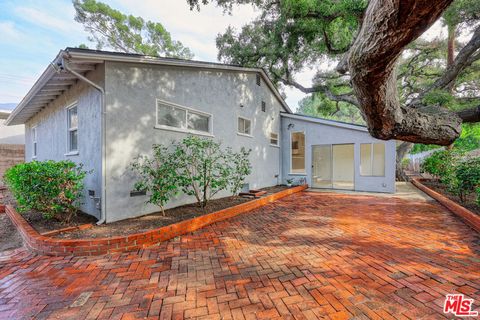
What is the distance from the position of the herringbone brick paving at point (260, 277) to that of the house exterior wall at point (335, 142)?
5155 mm

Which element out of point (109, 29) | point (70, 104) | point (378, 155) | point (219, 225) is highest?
point (109, 29)

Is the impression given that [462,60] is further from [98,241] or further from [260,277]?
[98,241]

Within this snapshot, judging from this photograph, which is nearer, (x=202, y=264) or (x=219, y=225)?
(x=202, y=264)

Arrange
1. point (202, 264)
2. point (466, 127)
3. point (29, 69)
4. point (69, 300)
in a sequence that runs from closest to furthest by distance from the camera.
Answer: point (69, 300), point (202, 264), point (466, 127), point (29, 69)

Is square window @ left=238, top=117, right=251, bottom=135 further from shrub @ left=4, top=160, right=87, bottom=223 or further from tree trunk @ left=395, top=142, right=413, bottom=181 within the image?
tree trunk @ left=395, top=142, right=413, bottom=181

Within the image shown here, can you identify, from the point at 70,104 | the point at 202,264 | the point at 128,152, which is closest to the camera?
the point at 202,264

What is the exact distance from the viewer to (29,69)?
12664 mm

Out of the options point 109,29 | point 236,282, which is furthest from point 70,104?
point 109,29

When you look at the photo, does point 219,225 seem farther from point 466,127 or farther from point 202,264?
point 466,127

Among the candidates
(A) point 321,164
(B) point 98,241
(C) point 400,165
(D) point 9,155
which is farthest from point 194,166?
(C) point 400,165

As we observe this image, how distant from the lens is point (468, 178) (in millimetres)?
5871

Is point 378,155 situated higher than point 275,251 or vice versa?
point 378,155

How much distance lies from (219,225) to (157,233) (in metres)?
1.50

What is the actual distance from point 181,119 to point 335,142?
25.1 feet
